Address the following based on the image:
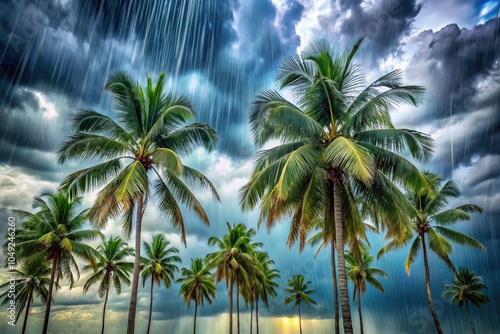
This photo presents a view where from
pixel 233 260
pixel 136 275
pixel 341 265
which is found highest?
pixel 233 260

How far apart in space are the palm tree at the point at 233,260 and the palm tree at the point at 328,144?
17.6m

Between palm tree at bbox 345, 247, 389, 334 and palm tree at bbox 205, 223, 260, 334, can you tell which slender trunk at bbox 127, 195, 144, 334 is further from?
palm tree at bbox 345, 247, 389, 334

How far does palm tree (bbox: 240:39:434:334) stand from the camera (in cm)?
1343

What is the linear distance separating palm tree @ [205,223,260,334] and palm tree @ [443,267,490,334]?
3177 centimetres

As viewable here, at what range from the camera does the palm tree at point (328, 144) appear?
1343 centimetres

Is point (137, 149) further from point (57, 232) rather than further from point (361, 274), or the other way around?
point (361, 274)

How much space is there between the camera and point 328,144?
14344 mm

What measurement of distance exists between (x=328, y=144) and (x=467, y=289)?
46262mm

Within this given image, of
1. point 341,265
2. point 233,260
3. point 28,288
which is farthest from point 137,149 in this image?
point 28,288

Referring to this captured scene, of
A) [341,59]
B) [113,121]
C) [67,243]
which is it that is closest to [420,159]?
[341,59]

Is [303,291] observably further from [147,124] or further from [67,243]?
[147,124]

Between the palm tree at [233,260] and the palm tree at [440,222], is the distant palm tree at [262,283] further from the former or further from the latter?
the palm tree at [440,222]

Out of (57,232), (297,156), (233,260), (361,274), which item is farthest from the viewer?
(361,274)

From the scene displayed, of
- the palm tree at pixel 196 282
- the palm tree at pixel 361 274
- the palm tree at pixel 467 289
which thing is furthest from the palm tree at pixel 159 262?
the palm tree at pixel 467 289
